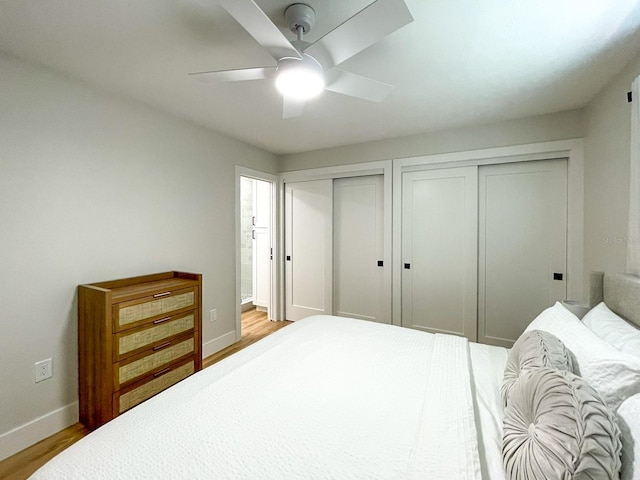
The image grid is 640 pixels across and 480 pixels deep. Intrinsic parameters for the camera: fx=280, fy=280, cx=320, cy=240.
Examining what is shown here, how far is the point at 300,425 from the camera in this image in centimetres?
99

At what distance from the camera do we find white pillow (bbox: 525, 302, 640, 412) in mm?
824

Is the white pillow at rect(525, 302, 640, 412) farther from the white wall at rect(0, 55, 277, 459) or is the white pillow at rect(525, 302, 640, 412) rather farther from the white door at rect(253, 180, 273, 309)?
the white door at rect(253, 180, 273, 309)

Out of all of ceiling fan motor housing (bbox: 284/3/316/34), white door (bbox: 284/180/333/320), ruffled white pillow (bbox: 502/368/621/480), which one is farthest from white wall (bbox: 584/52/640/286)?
white door (bbox: 284/180/333/320)

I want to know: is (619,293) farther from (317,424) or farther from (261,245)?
(261,245)

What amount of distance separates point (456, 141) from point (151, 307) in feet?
10.5

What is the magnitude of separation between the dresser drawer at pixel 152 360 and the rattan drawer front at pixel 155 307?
26 cm

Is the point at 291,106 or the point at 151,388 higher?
the point at 291,106

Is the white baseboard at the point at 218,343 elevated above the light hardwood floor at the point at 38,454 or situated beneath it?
elevated above

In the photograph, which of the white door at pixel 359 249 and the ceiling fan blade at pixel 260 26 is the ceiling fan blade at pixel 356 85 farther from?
the white door at pixel 359 249

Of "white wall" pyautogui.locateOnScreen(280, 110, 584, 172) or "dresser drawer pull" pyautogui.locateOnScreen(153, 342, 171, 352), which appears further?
"white wall" pyautogui.locateOnScreen(280, 110, 584, 172)

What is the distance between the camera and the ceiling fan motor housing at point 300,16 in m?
1.26

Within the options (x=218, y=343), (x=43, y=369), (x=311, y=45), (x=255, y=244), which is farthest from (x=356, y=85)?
(x=255, y=244)

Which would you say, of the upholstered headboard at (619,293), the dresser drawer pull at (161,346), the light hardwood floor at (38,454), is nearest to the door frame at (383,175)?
the upholstered headboard at (619,293)

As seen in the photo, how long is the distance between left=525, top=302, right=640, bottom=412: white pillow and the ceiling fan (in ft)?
4.40
